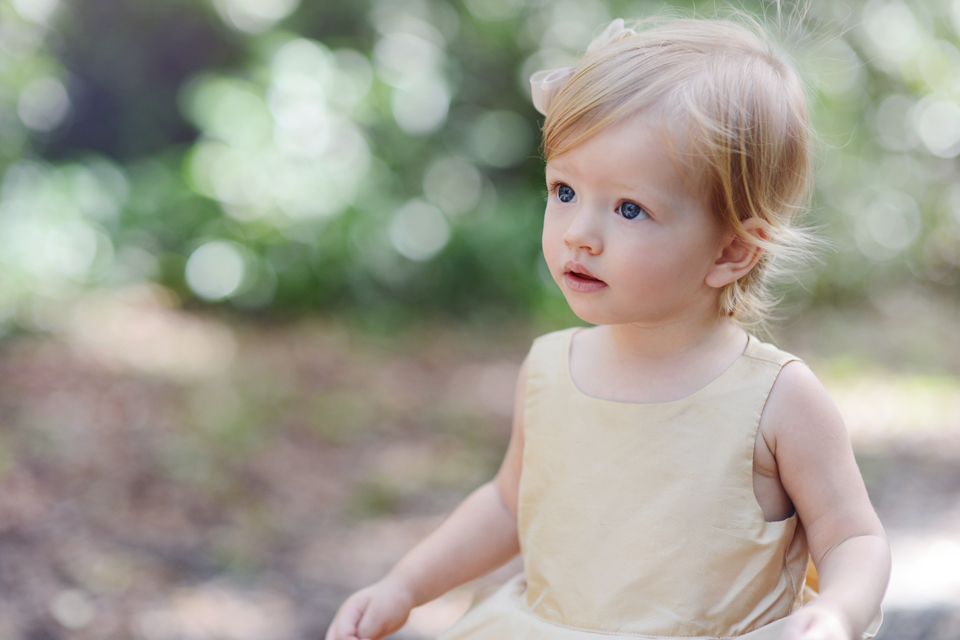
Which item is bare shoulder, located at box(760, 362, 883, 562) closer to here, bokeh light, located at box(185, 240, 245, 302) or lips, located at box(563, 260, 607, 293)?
lips, located at box(563, 260, 607, 293)

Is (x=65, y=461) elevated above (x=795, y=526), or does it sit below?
above

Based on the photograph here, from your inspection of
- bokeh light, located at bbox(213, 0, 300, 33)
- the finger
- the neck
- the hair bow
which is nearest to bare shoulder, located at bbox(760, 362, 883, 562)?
the neck

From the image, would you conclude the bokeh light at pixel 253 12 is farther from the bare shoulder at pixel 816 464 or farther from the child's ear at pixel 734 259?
the bare shoulder at pixel 816 464

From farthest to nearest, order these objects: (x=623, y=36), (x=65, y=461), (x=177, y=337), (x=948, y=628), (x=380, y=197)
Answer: (x=380, y=197) → (x=177, y=337) → (x=65, y=461) → (x=948, y=628) → (x=623, y=36)

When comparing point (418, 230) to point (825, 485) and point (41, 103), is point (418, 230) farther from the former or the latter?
point (825, 485)

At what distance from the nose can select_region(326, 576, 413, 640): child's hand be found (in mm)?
656

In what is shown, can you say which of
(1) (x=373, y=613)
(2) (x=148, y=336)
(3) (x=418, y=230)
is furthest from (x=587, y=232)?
(3) (x=418, y=230)

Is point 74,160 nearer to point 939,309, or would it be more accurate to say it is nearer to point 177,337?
point 177,337

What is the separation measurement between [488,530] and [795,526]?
0.50m

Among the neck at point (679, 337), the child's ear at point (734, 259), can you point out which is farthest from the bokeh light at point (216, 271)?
the child's ear at point (734, 259)

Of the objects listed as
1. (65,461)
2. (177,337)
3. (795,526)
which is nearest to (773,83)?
(795,526)

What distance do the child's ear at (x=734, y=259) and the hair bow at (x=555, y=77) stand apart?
0.34 m

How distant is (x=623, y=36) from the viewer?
1.29m

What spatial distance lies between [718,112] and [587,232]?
229 mm
